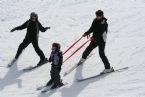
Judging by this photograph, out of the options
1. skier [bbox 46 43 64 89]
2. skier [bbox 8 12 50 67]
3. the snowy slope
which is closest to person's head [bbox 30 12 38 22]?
skier [bbox 8 12 50 67]

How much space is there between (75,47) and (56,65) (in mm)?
3167

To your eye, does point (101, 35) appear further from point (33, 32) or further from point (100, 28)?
point (33, 32)

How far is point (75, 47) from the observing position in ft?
44.8

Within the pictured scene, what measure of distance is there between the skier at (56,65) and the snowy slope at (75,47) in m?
0.26

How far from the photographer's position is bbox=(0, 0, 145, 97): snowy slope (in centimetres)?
1052

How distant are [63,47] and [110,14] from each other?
3819mm

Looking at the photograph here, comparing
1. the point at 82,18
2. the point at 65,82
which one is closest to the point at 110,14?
the point at 82,18

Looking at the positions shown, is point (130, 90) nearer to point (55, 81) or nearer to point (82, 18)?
point (55, 81)

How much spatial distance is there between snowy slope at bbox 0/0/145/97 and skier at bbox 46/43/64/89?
256mm

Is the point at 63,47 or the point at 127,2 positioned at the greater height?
the point at 127,2

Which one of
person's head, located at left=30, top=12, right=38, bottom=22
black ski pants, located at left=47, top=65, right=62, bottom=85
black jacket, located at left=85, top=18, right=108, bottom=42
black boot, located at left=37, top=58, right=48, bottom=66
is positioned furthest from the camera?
black boot, located at left=37, top=58, right=48, bottom=66

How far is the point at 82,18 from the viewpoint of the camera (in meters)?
16.7

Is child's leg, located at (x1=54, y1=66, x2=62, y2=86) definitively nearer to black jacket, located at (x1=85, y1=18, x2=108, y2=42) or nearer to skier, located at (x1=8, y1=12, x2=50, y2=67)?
black jacket, located at (x1=85, y1=18, x2=108, y2=42)

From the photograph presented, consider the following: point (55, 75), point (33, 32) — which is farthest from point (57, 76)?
point (33, 32)
